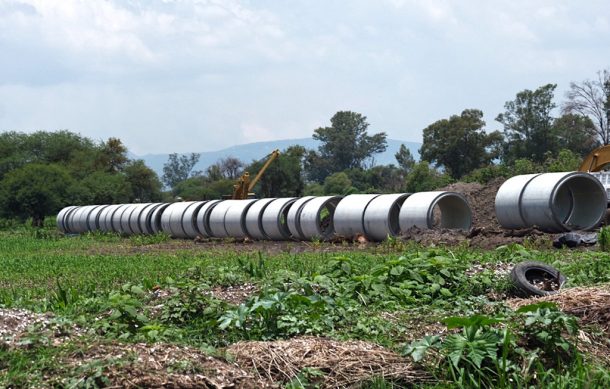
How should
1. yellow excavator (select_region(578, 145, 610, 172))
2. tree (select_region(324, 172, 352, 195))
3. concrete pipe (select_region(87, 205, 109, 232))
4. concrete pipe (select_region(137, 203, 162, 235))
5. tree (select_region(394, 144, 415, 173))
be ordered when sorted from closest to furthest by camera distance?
yellow excavator (select_region(578, 145, 610, 172)) → concrete pipe (select_region(137, 203, 162, 235)) → concrete pipe (select_region(87, 205, 109, 232)) → tree (select_region(324, 172, 352, 195)) → tree (select_region(394, 144, 415, 173))

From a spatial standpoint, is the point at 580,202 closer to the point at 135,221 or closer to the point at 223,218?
the point at 223,218

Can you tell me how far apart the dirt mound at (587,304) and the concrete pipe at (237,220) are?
75.4 ft

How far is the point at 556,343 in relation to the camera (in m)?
6.04

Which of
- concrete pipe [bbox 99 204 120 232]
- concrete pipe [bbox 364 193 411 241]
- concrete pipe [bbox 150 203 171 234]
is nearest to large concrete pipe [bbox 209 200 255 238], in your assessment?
concrete pipe [bbox 150 203 171 234]

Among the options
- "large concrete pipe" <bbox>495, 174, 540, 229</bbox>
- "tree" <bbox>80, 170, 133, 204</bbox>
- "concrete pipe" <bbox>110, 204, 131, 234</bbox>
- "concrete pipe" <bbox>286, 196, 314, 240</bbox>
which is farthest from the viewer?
"tree" <bbox>80, 170, 133, 204</bbox>

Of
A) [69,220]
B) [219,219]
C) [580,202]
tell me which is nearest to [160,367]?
[580,202]

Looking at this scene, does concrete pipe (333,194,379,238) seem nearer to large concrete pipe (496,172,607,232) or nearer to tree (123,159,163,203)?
large concrete pipe (496,172,607,232)

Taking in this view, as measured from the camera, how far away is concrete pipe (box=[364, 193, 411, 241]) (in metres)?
24.1

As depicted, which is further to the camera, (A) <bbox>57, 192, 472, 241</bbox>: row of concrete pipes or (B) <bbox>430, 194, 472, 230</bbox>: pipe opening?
(B) <bbox>430, 194, 472, 230</bbox>: pipe opening

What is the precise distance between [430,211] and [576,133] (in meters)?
47.8

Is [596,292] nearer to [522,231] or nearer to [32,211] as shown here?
[522,231]

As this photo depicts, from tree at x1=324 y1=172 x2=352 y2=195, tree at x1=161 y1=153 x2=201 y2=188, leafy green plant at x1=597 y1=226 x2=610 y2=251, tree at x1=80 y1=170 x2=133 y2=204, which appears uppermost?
tree at x1=161 y1=153 x2=201 y2=188

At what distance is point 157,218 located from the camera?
37.8 meters

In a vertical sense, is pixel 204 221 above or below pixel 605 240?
above
